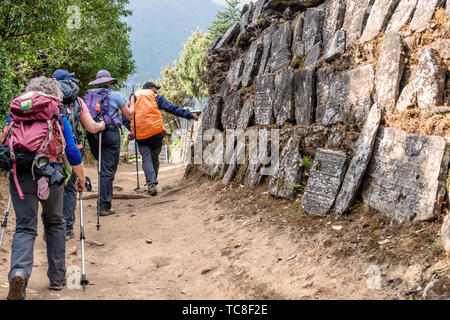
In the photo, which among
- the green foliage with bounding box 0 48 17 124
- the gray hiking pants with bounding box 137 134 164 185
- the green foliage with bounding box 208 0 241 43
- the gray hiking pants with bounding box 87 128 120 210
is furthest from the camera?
the green foliage with bounding box 208 0 241 43

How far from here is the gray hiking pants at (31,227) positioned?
12.6 ft

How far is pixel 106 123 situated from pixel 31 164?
3.53m

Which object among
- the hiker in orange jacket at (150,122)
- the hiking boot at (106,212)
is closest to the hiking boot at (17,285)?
the hiking boot at (106,212)

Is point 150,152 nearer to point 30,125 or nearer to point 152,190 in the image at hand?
point 152,190

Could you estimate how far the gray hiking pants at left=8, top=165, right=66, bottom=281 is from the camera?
3832mm

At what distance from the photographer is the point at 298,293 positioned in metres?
3.94

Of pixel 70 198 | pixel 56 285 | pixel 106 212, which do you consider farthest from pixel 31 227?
pixel 106 212

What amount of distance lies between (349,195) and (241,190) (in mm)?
2837

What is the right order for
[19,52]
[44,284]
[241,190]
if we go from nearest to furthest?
[44,284]
[241,190]
[19,52]

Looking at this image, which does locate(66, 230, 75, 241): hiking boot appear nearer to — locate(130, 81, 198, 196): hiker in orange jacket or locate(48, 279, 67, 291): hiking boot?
locate(48, 279, 67, 291): hiking boot

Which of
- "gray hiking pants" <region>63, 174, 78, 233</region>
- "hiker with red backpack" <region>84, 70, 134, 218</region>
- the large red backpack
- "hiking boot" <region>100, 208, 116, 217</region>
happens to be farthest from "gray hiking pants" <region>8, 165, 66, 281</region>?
"hiking boot" <region>100, 208, 116, 217</region>

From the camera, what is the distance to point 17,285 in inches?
142

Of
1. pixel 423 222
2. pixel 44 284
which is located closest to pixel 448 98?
pixel 423 222

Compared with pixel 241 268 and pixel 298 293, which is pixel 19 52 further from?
pixel 298 293
